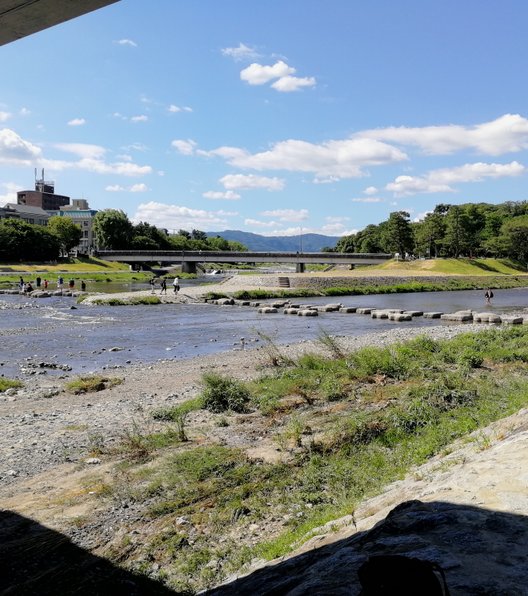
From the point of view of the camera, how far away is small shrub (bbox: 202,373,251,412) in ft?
49.3

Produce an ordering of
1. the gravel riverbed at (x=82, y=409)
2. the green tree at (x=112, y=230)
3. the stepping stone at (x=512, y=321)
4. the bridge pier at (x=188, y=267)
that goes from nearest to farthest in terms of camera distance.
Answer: the gravel riverbed at (x=82, y=409) < the stepping stone at (x=512, y=321) < the bridge pier at (x=188, y=267) < the green tree at (x=112, y=230)

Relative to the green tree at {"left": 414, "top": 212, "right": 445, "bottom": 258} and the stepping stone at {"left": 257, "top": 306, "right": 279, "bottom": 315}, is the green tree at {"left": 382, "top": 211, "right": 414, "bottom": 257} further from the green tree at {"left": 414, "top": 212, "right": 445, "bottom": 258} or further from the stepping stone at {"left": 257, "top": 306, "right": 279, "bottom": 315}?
the stepping stone at {"left": 257, "top": 306, "right": 279, "bottom": 315}

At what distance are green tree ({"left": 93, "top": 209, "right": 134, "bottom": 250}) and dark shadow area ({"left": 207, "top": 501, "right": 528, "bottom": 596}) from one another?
471 ft

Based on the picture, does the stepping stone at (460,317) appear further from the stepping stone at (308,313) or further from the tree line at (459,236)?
the tree line at (459,236)

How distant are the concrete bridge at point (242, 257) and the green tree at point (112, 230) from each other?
16.8m

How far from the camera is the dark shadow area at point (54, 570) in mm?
6891

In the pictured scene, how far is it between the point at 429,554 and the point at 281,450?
638 centimetres

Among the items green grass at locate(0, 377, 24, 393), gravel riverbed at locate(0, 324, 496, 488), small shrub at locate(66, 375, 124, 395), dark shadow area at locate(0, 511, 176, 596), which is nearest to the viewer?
dark shadow area at locate(0, 511, 176, 596)

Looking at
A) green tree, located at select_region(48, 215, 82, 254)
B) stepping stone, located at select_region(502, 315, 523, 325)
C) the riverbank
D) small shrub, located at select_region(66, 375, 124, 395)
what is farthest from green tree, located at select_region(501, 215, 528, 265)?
small shrub, located at select_region(66, 375, 124, 395)

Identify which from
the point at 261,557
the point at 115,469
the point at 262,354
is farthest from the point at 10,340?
the point at 261,557

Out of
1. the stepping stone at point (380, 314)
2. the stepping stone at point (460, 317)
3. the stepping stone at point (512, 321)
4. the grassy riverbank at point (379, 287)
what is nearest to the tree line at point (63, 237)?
the grassy riverbank at point (379, 287)

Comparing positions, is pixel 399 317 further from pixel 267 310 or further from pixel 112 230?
pixel 112 230

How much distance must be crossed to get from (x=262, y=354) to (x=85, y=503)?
1651 centimetres

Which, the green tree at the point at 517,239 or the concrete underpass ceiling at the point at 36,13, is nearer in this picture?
the concrete underpass ceiling at the point at 36,13
